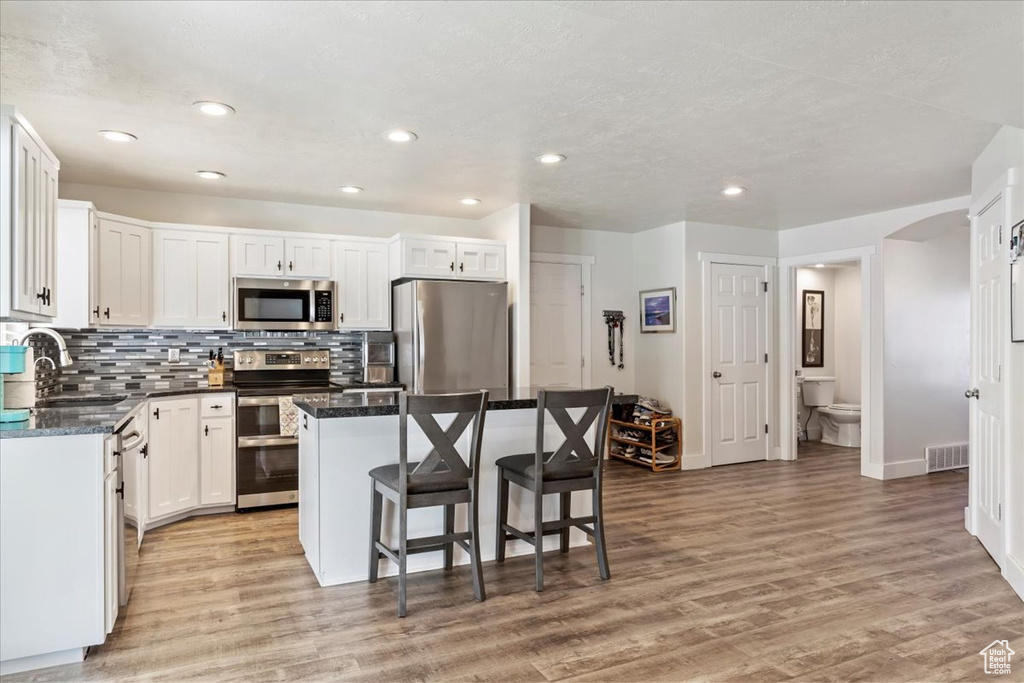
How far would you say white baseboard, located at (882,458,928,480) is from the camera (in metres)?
5.70

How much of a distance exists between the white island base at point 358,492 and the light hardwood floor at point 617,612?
0.13m

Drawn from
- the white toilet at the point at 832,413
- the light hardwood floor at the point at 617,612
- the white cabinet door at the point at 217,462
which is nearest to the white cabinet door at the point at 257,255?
the white cabinet door at the point at 217,462

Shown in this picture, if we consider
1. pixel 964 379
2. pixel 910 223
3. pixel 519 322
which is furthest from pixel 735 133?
pixel 964 379

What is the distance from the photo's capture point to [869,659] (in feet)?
7.95

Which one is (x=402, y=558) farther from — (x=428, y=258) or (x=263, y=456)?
(x=428, y=258)

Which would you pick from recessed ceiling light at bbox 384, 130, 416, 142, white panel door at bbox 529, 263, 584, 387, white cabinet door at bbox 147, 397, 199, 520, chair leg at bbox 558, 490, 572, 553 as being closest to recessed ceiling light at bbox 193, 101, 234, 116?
recessed ceiling light at bbox 384, 130, 416, 142

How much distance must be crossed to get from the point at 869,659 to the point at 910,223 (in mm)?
4244

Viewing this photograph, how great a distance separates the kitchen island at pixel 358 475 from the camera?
316 centimetres

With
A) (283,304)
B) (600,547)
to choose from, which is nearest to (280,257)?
(283,304)

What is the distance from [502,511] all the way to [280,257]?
9.27 feet

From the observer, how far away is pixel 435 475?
2904mm

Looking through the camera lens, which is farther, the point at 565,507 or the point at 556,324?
the point at 556,324

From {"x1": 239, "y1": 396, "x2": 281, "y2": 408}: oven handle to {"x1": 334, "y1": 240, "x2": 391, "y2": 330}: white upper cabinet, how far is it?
83 centimetres

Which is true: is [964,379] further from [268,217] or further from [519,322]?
[268,217]
